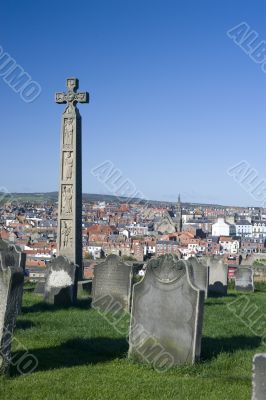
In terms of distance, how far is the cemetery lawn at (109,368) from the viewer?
20.7 ft

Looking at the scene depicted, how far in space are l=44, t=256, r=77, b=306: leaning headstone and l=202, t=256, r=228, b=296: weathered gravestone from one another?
21.8ft

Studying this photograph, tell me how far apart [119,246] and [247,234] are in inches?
4128

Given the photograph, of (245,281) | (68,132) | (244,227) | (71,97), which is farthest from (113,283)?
(244,227)

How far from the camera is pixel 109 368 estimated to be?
7.43 metres

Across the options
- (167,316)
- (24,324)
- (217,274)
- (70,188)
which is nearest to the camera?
(167,316)

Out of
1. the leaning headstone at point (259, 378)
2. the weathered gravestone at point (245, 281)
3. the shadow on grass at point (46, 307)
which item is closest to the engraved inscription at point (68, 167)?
the shadow on grass at point (46, 307)

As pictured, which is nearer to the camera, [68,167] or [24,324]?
[24,324]

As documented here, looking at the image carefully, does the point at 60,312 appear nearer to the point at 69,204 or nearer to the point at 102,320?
the point at 102,320

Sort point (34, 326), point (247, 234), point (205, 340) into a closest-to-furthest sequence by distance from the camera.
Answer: point (205, 340) → point (34, 326) → point (247, 234)

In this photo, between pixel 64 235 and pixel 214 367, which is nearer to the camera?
pixel 214 367

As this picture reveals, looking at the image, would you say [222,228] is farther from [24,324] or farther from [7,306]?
[7,306]

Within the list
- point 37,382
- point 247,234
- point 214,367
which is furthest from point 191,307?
point 247,234

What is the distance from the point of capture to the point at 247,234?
600 feet

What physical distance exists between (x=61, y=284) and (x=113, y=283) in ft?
4.28
